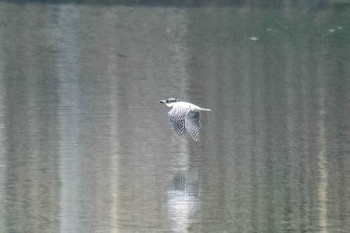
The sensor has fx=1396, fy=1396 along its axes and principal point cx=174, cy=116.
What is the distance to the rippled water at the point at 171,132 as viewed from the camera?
11.8 meters

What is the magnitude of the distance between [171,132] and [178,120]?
105 inches

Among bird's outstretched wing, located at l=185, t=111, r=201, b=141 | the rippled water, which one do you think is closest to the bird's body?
bird's outstretched wing, located at l=185, t=111, r=201, b=141

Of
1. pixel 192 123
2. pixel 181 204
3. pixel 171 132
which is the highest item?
pixel 192 123

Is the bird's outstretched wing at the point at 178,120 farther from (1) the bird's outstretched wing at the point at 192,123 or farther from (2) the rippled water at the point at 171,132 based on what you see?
(2) the rippled water at the point at 171,132

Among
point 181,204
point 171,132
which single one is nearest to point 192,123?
point 181,204

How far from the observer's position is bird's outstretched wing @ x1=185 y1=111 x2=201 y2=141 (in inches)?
540

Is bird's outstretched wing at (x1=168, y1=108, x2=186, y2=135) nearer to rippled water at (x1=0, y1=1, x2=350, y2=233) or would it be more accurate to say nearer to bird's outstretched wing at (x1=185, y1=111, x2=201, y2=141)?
bird's outstretched wing at (x1=185, y1=111, x2=201, y2=141)

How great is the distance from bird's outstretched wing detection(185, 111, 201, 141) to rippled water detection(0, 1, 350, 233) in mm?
375

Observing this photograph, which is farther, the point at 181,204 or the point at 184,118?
the point at 184,118

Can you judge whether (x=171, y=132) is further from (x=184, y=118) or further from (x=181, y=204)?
(x=181, y=204)

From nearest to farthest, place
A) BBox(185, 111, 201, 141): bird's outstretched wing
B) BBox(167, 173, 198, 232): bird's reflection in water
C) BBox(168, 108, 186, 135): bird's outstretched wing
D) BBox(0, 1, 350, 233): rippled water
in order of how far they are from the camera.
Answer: BBox(167, 173, 198, 232): bird's reflection in water
BBox(0, 1, 350, 233): rippled water
BBox(168, 108, 186, 135): bird's outstretched wing
BBox(185, 111, 201, 141): bird's outstretched wing

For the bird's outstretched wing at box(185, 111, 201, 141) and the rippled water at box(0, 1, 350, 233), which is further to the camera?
the bird's outstretched wing at box(185, 111, 201, 141)

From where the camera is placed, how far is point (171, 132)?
16.2 meters

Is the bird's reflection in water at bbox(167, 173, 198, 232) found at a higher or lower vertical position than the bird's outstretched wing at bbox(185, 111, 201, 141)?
lower
